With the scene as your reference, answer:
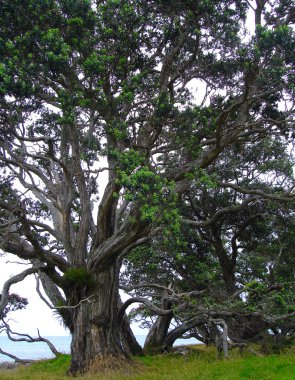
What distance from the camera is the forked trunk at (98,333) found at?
14.9m

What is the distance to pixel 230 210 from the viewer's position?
18031mm

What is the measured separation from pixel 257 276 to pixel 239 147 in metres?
9.10

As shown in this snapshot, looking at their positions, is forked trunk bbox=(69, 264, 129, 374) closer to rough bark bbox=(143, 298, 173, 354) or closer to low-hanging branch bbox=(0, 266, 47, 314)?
low-hanging branch bbox=(0, 266, 47, 314)

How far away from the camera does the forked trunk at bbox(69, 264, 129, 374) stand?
14.9 meters

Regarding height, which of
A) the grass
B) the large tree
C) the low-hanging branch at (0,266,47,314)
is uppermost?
the large tree

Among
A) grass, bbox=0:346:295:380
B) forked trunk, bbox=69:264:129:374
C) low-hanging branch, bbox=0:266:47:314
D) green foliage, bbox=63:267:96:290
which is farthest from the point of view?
green foliage, bbox=63:267:96:290

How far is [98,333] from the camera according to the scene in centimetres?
1531

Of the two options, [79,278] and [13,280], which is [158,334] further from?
[13,280]

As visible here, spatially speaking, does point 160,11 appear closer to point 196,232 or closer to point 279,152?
point 279,152

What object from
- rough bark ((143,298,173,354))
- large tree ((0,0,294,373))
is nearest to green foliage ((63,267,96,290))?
large tree ((0,0,294,373))

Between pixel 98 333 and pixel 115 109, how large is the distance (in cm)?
716

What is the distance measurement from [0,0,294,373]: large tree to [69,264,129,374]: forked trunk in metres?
0.04

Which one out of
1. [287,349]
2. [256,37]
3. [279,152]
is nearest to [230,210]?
[279,152]

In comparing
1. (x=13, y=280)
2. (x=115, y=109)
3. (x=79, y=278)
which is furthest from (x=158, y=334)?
(x=115, y=109)
